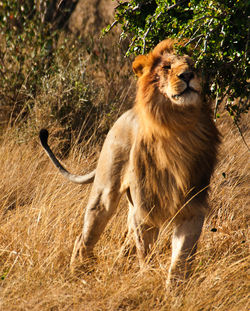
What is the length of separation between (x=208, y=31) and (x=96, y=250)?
1618 mm

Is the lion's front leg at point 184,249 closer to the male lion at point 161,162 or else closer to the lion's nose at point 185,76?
the male lion at point 161,162

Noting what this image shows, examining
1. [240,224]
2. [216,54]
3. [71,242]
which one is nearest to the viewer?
[216,54]

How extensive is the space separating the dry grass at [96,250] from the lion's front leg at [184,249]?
7 centimetres

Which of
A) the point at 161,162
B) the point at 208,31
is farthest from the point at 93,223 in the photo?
the point at 208,31

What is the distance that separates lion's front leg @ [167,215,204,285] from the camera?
2873 mm

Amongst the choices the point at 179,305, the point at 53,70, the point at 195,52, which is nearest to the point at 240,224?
the point at 179,305

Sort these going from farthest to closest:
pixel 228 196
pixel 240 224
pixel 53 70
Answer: pixel 53 70
pixel 228 196
pixel 240 224

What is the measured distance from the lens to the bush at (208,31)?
2760mm

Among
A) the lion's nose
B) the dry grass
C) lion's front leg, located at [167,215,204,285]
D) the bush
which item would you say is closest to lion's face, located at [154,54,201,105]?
the lion's nose

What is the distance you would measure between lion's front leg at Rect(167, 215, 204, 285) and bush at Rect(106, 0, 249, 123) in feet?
2.26

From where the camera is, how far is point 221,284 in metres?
2.81

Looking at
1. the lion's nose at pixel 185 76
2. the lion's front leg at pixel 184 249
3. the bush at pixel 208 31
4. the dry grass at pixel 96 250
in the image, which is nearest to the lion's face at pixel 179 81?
the lion's nose at pixel 185 76

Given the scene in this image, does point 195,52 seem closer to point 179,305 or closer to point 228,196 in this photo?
point 179,305

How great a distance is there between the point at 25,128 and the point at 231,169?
2256 millimetres
